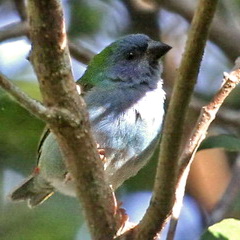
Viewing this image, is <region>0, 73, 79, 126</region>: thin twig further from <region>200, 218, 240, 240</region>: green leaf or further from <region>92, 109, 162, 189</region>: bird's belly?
<region>92, 109, 162, 189</region>: bird's belly

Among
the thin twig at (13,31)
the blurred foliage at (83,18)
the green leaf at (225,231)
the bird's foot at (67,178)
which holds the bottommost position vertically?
the blurred foliage at (83,18)

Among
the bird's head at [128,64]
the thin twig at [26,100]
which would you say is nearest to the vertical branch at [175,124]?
the thin twig at [26,100]

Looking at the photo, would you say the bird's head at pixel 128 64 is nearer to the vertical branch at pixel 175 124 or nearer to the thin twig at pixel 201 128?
the thin twig at pixel 201 128

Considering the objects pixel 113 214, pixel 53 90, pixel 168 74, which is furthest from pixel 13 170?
pixel 53 90

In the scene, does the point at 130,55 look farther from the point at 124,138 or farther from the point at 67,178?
the point at 67,178

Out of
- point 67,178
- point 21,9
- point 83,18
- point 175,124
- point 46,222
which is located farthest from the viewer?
point 83,18

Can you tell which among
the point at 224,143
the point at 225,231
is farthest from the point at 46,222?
the point at 225,231

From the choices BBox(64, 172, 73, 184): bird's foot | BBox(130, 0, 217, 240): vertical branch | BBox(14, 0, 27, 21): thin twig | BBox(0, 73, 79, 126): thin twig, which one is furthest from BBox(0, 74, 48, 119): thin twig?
BBox(14, 0, 27, 21): thin twig

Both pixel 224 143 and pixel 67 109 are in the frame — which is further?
pixel 224 143
